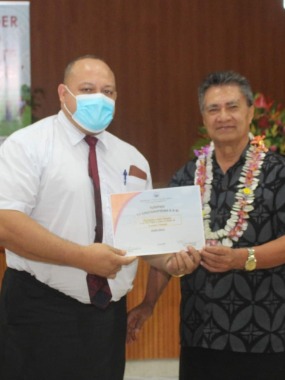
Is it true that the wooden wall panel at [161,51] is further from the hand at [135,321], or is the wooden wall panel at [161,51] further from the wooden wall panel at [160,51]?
the hand at [135,321]

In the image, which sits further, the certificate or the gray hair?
the gray hair

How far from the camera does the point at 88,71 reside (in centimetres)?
200

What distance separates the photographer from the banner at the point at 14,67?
4.32m

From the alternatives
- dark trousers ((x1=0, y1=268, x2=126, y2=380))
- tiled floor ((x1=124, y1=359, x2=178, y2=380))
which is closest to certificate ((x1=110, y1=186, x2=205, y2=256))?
dark trousers ((x1=0, y1=268, x2=126, y2=380))

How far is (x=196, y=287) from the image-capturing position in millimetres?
2090

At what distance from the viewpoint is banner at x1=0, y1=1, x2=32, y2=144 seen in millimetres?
4324

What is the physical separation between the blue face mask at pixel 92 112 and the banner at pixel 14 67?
2487 millimetres

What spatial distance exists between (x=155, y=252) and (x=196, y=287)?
32 cm

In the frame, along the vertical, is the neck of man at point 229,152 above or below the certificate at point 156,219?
above

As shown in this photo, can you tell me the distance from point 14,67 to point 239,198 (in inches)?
113

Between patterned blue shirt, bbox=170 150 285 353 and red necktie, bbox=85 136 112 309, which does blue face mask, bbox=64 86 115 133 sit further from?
patterned blue shirt, bbox=170 150 285 353

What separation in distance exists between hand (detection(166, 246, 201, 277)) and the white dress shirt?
23 centimetres

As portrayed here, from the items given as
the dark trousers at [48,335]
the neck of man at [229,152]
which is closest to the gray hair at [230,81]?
the neck of man at [229,152]

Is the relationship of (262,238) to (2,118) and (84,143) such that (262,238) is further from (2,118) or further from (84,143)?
(2,118)
